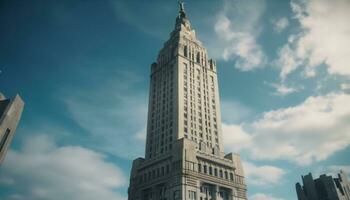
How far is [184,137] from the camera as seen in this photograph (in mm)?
84875

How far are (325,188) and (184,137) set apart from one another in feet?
179

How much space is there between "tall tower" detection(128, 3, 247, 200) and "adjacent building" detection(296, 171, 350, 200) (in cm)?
3104

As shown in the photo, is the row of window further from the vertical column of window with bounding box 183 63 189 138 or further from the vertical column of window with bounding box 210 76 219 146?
the vertical column of window with bounding box 210 76 219 146

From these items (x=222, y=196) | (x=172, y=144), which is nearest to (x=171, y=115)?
(x=172, y=144)

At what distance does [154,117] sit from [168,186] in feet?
103

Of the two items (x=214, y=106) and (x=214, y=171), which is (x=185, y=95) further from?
(x=214, y=171)

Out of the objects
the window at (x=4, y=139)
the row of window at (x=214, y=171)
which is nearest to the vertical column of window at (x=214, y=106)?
the row of window at (x=214, y=171)

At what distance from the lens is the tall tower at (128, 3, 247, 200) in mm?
78688

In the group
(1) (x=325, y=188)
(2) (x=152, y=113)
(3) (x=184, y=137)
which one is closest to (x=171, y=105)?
(2) (x=152, y=113)

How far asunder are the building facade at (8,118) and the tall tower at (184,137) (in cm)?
4212

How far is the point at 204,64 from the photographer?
117188 mm

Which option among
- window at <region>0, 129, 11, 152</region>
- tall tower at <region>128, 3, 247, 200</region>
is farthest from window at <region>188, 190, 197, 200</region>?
window at <region>0, 129, 11, 152</region>

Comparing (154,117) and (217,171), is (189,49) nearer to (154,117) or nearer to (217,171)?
(154,117)

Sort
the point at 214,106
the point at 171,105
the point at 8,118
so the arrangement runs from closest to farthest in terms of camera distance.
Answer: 1. the point at 8,118
2. the point at 171,105
3. the point at 214,106
